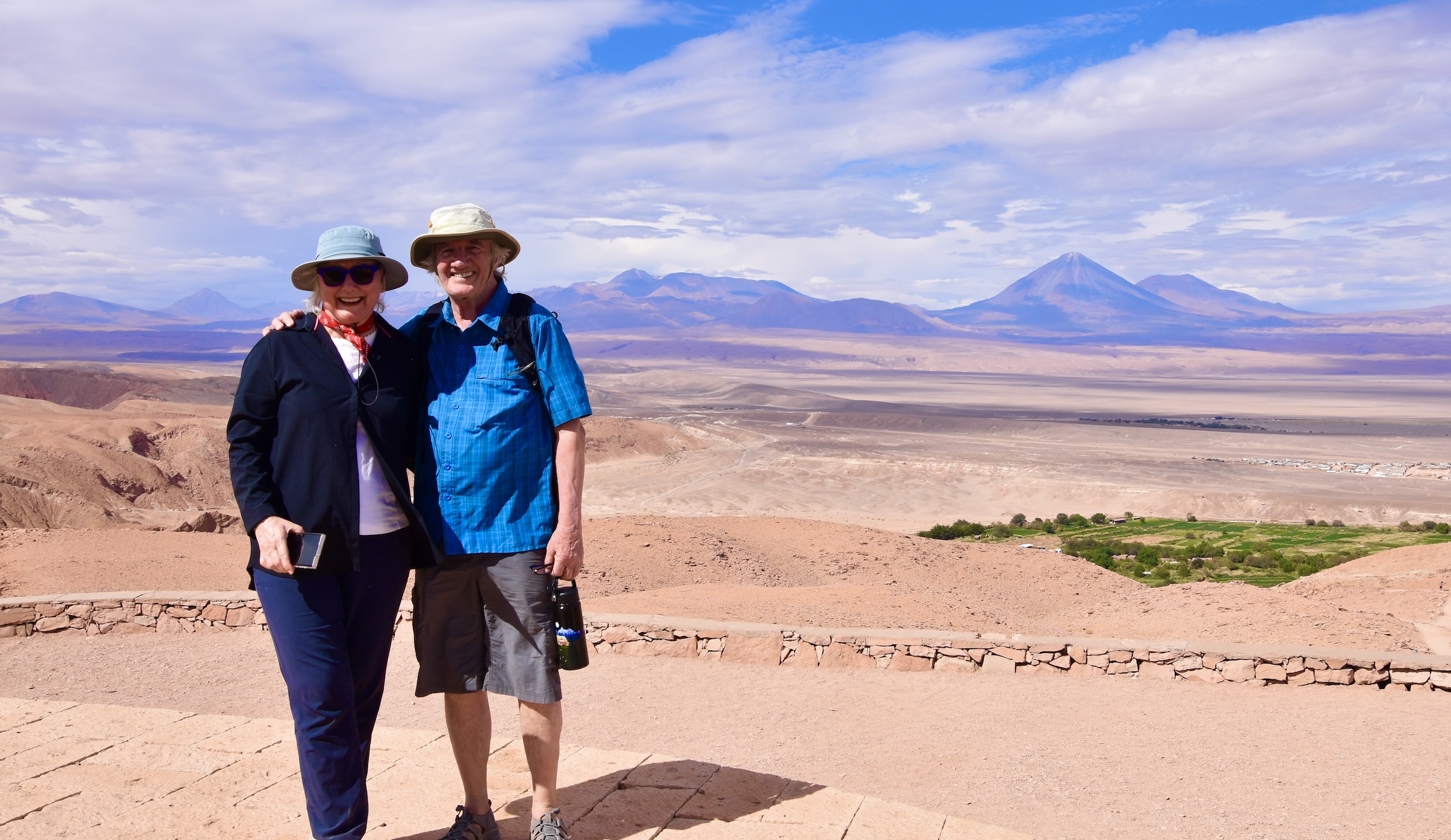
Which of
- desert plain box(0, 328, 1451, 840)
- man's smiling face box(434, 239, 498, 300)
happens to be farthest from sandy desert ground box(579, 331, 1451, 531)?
man's smiling face box(434, 239, 498, 300)

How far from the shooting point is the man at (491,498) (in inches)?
121

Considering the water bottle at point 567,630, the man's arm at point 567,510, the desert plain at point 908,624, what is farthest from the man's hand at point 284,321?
the desert plain at point 908,624

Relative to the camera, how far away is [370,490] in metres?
2.93

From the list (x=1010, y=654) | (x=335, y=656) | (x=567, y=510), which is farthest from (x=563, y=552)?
(x=1010, y=654)

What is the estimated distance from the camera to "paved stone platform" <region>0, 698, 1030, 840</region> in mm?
3439

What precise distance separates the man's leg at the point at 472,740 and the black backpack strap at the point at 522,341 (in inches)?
39.3

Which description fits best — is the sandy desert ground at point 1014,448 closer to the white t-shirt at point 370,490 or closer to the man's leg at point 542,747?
the man's leg at point 542,747

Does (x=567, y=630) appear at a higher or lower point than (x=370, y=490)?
lower

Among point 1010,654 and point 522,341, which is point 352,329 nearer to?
point 522,341

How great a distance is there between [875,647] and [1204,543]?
13639 millimetres

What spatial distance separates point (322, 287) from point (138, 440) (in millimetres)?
26579

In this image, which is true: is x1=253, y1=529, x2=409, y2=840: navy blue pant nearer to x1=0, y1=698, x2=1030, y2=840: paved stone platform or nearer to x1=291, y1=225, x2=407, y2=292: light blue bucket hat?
x1=0, y1=698, x2=1030, y2=840: paved stone platform

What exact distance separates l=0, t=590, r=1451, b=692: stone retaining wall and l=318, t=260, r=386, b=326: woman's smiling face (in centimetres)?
514

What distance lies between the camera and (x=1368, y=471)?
3922cm
